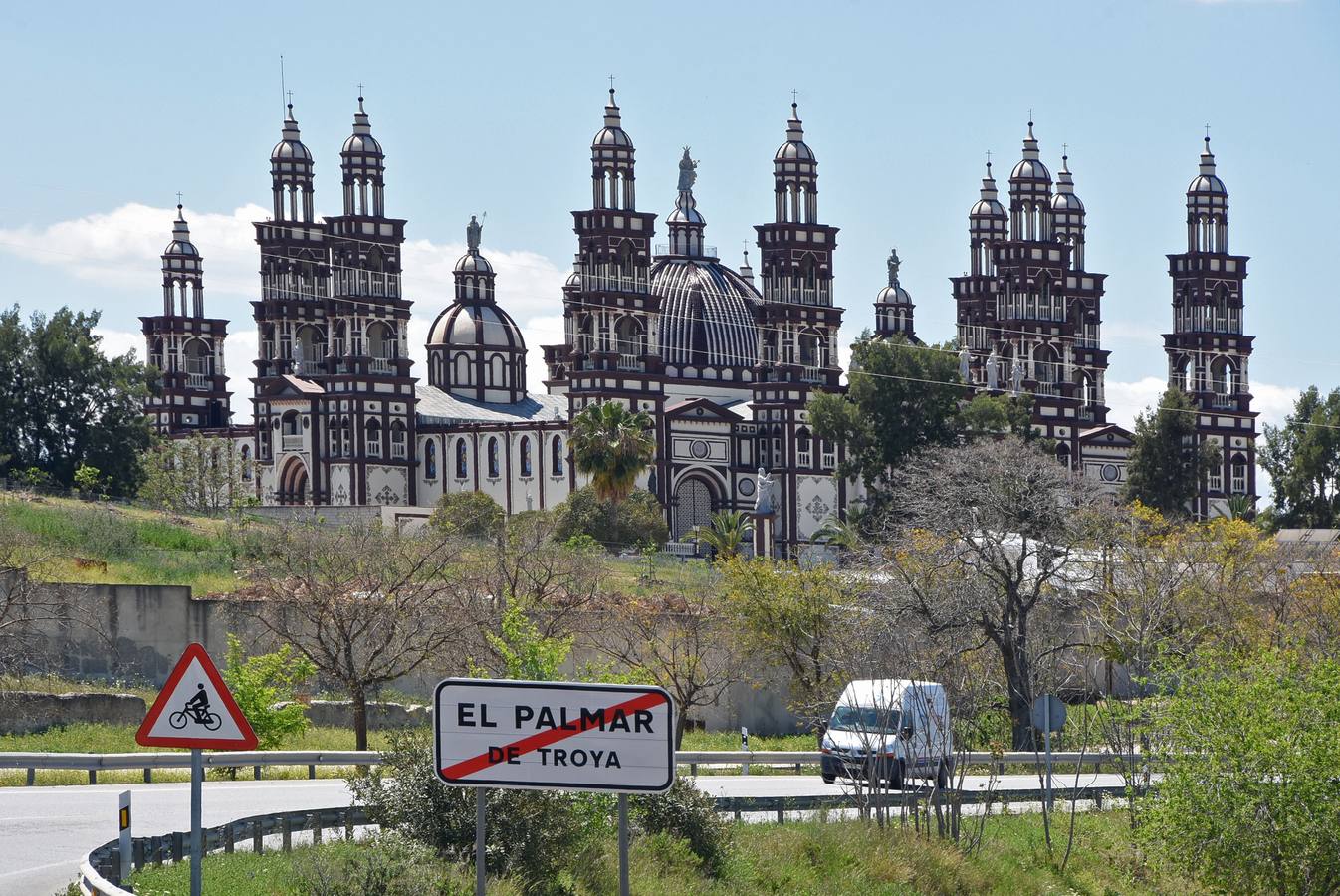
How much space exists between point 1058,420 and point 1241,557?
6307 centimetres

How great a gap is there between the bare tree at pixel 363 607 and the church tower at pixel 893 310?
86792 millimetres

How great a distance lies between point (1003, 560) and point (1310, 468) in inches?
2573

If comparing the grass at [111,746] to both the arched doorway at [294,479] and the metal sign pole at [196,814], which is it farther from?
the arched doorway at [294,479]

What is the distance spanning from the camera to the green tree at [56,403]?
8819 cm

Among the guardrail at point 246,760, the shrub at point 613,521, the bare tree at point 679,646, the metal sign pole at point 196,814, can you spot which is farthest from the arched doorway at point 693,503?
the metal sign pole at point 196,814

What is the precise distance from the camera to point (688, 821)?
23.1 metres

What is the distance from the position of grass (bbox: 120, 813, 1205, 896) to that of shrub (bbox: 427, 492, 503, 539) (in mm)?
46449

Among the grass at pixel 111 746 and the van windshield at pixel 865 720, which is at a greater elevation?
the van windshield at pixel 865 720

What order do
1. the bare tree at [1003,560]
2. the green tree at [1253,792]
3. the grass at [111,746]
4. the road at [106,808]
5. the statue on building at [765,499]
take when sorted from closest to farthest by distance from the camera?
the road at [106,808] → the green tree at [1253,792] → the grass at [111,746] → the bare tree at [1003,560] → the statue on building at [765,499]

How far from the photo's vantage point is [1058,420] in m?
115

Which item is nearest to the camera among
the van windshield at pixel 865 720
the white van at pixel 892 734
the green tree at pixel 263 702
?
the white van at pixel 892 734

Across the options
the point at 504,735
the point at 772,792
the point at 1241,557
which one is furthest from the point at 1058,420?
the point at 504,735

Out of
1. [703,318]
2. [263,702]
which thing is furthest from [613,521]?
[263,702]

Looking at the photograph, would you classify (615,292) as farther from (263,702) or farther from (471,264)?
(263,702)
